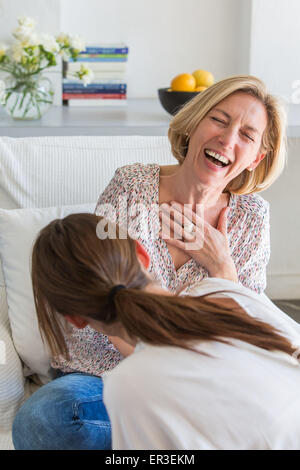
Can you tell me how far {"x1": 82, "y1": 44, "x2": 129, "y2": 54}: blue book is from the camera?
275cm

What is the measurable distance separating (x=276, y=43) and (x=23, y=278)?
1724mm

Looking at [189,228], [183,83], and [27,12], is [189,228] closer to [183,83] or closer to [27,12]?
[183,83]

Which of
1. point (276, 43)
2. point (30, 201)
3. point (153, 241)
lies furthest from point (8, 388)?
point (276, 43)

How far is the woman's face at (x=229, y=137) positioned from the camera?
1479 millimetres

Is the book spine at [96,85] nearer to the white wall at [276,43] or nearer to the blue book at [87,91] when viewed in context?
the blue book at [87,91]

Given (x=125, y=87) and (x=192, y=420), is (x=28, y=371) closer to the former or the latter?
(x=192, y=420)

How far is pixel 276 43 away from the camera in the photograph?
274 cm

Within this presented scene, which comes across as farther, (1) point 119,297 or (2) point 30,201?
(2) point 30,201

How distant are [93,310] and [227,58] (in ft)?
7.72

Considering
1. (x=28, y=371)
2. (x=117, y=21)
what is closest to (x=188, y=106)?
(x=28, y=371)

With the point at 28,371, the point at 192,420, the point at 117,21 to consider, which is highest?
the point at 117,21

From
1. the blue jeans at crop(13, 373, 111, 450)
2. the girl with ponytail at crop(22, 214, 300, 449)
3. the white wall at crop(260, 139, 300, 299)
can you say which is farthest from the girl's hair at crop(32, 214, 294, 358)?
the white wall at crop(260, 139, 300, 299)

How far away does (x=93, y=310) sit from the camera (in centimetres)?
88

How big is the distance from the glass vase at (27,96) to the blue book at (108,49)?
0.44 m
